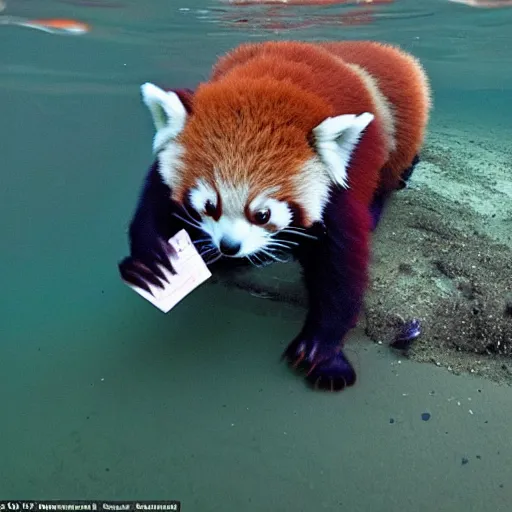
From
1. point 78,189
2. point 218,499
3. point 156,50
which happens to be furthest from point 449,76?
point 218,499

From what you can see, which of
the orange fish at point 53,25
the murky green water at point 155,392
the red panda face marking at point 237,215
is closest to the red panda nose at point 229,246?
the red panda face marking at point 237,215

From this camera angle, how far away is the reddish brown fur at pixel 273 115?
975 millimetres

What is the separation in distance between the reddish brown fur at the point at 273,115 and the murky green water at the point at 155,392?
348 mm

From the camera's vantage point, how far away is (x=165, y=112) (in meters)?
1.05

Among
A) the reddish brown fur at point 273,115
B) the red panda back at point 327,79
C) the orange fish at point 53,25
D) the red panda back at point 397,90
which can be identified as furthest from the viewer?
the orange fish at point 53,25

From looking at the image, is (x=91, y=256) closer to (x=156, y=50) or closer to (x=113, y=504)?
(x=113, y=504)

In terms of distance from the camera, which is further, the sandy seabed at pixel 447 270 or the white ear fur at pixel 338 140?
the sandy seabed at pixel 447 270

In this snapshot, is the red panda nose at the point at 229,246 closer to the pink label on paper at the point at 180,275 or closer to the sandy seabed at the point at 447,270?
the pink label on paper at the point at 180,275

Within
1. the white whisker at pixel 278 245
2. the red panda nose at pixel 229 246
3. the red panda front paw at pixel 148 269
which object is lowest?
the red panda front paw at pixel 148 269

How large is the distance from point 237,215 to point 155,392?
38cm

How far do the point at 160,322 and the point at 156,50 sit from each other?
113 centimetres

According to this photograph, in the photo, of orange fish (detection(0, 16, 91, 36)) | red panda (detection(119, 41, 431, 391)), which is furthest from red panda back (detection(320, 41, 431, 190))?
orange fish (detection(0, 16, 91, 36))

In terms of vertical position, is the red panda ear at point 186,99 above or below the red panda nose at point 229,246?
above

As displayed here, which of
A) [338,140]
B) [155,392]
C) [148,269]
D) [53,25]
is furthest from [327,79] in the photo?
[53,25]
